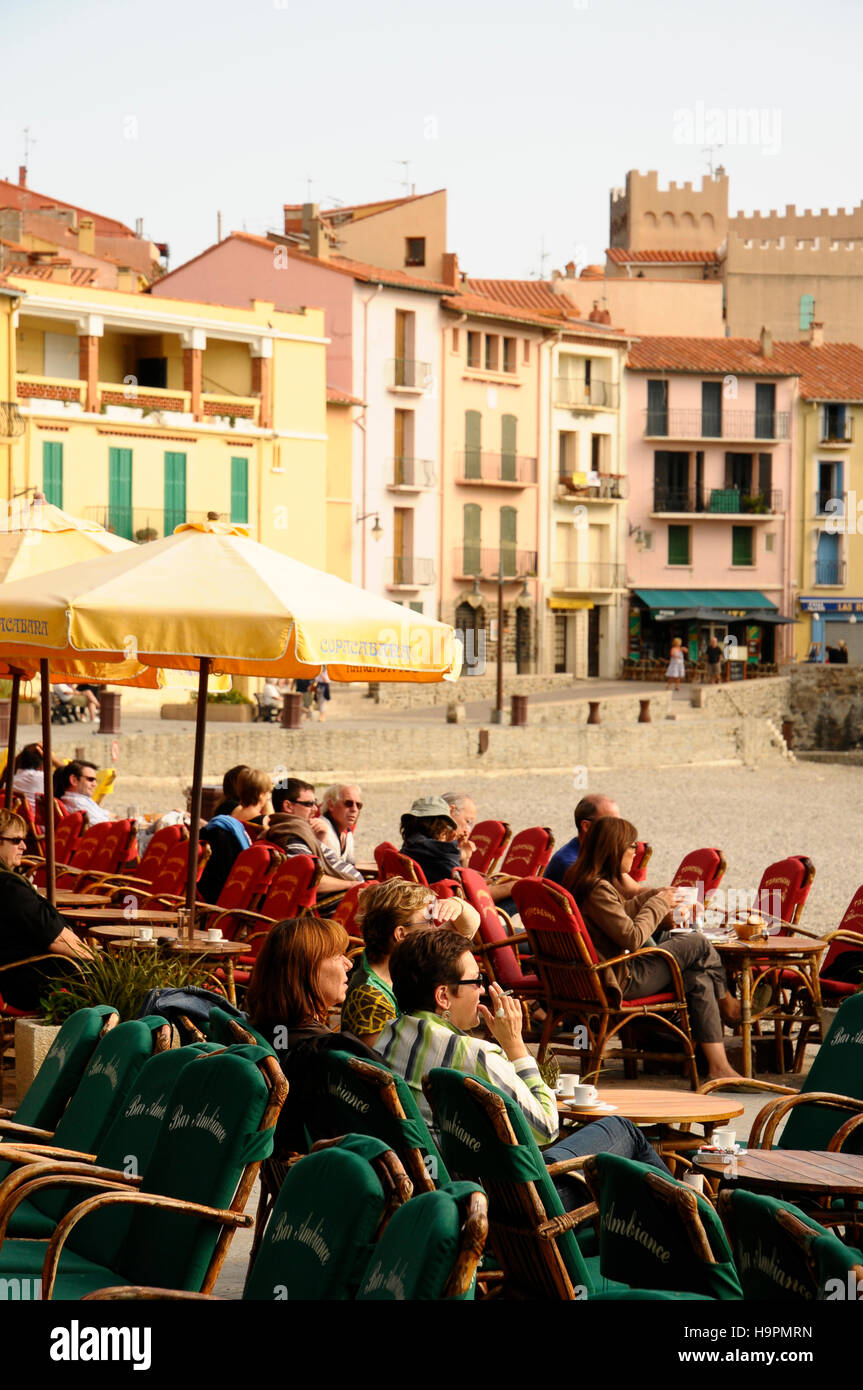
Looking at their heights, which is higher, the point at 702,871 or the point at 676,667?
the point at 702,871

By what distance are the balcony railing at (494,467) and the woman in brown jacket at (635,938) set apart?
155 ft

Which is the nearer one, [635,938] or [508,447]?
[635,938]

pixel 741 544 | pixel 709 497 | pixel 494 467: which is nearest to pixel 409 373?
pixel 494 467

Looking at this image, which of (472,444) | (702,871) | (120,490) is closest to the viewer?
(702,871)

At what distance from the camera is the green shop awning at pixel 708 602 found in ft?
198

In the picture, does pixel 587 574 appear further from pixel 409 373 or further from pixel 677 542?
pixel 409 373

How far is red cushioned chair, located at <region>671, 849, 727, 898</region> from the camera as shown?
9953 mm

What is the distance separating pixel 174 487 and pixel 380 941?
40046 mm

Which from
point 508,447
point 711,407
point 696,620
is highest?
point 711,407

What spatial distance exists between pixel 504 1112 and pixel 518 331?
54.4 meters

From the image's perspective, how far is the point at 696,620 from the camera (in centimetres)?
6112

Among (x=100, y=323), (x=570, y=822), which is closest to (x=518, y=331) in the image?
(x=100, y=323)

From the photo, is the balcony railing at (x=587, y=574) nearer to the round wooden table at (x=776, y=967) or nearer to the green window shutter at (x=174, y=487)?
the green window shutter at (x=174, y=487)

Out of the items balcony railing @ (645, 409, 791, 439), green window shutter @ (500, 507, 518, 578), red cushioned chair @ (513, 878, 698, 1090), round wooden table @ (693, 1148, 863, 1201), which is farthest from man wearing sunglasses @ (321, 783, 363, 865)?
balcony railing @ (645, 409, 791, 439)
